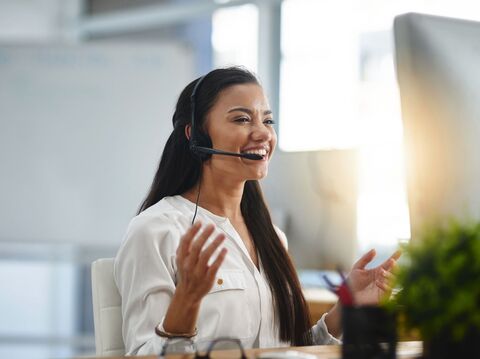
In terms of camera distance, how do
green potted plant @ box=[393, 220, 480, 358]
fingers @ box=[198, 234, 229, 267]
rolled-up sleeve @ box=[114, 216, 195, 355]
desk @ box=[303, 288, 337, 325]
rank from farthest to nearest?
desk @ box=[303, 288, 337, 325] < rolled-up sleeve @ box=[114, 216, 195, 355] < fingers @ box=[198, 234, 229, 267] < green potted plant @ box=[393, 220, 480, 358]

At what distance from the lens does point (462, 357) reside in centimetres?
82

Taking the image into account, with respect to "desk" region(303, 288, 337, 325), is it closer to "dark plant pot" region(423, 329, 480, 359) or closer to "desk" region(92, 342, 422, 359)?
"desk" region(92, 342, 422, 359)

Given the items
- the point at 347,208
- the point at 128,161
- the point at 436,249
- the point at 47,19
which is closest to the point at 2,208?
the point at 128,161

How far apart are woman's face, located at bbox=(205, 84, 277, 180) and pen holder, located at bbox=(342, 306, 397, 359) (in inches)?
32.2

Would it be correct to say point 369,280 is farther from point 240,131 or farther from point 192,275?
point 240,131

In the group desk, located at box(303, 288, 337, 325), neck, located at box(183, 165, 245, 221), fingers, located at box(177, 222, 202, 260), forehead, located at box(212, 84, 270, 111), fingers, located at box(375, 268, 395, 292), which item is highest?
forehead, located at box(212, 84, 270, 111)

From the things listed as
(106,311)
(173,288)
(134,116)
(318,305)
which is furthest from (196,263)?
(134,116)

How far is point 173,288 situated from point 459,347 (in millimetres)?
678

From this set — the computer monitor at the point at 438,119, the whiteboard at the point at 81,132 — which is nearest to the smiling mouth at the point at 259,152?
the computer monitor at the point at 438,119

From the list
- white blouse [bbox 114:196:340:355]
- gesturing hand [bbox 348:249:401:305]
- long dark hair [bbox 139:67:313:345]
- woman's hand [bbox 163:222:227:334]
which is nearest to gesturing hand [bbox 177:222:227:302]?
woman's hand [bbox 163:222:227:334]

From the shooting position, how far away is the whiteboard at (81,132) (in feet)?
11.1

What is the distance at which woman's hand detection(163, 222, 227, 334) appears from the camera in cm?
109

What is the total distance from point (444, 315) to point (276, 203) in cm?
148

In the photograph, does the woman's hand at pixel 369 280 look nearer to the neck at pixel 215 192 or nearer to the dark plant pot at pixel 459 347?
the neck at pixel 215 192
